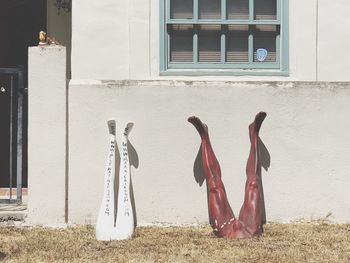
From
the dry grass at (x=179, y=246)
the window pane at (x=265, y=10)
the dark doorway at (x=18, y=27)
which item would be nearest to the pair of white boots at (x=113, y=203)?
the dry grass at (x=179, y=246)

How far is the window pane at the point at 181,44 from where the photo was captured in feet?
23.4

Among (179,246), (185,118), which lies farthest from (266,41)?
(179,246)

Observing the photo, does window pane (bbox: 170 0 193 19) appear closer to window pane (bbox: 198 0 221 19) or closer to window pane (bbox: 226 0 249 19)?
window pane (bbox: 198 0 221 19)

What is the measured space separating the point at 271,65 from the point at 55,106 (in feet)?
8.20

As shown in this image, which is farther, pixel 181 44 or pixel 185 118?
pixel 181 44

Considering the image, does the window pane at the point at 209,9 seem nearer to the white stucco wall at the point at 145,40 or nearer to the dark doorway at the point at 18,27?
the white stucco wall at the point at 145,40

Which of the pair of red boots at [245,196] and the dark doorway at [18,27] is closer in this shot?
the pair of red boots at [245,196]

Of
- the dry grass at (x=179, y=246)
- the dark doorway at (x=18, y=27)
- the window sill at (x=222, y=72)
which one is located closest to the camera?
the dry grass at (x=179, y=246)

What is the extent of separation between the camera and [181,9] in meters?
7.11

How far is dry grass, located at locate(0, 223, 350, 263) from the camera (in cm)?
542

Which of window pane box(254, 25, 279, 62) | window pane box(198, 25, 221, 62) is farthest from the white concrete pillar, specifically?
window pane box(254, 25, 279, 62)

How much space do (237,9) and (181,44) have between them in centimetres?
76

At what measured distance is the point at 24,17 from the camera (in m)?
9.59

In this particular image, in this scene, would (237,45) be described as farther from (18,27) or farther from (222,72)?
(18,27)
